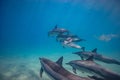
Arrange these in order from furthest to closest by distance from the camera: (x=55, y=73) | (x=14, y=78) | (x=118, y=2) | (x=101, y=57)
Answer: (x=118, y=2) < (x=14, y=78) < (x=101, y=57) < (x=55, y=73)

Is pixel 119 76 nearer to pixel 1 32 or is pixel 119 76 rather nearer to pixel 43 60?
pixel 43 60

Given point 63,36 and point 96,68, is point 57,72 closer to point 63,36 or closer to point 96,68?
point 96,68

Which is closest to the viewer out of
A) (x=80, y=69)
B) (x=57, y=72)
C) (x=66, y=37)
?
(x=57, y=72)

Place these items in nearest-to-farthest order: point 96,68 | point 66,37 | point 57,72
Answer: point 57,72 < point 96,68 < point 66,37

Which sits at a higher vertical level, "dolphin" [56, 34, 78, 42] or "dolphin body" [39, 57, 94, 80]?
"dolphin" [56, 34, 78, 42]

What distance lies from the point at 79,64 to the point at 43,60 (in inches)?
67.9

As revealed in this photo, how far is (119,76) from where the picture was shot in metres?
6.07

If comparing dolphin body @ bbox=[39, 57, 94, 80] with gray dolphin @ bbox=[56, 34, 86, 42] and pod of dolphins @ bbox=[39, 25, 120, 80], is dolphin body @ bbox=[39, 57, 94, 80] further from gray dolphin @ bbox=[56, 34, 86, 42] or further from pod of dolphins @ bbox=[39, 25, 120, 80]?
gray dolphin @ bbox=[56, 34, 86, 42]

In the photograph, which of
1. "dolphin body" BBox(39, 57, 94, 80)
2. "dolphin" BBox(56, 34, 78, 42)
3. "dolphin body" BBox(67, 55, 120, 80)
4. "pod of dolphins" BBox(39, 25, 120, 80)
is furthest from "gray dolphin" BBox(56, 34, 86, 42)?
"dolphin body" BBox(39, 57, 94, 80)

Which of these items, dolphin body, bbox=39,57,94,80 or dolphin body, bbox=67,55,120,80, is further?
dolphin body, bbox=67,55,120,80

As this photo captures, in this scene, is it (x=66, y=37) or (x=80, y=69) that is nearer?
(x=80, y=69)

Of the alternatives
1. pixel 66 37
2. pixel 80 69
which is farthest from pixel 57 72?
pixel 66 37

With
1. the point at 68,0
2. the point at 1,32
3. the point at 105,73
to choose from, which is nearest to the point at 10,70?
the point at 105,73

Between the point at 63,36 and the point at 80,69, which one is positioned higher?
the point at 63,36
